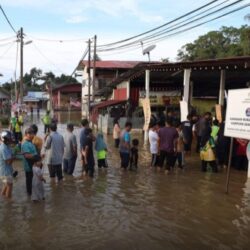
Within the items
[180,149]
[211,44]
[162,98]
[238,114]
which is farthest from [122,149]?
[211,44]

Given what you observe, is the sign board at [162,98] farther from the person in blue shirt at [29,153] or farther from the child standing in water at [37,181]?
the child standing in water at [37,181]

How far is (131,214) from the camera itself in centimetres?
893

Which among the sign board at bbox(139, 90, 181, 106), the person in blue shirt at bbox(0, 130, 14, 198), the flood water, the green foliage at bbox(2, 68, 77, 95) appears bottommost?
the flood water

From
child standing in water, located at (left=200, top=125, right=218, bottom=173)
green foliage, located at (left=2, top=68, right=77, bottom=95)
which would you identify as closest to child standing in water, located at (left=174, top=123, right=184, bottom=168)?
child standing in water, located at (left=200, top=125, right=218, bottom=173)

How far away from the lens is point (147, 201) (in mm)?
10117

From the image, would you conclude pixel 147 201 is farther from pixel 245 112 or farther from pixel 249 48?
pixel 249 48

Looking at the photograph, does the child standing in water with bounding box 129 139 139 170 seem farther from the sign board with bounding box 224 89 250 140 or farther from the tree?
the tree

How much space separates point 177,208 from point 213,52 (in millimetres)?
51000

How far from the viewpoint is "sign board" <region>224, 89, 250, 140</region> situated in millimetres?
10195

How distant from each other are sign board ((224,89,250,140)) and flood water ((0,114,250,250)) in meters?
1.47

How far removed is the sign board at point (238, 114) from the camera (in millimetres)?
10195

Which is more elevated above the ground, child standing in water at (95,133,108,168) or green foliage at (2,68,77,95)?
green foliage at (2,68,77,95)

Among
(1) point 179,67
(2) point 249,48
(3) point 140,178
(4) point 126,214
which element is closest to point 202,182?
(3) point 140,178

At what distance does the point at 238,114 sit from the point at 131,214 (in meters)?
3.46
